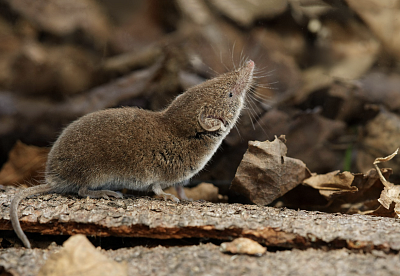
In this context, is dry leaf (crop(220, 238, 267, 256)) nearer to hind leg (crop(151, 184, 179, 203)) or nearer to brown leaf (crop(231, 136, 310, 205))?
brown leaf (crop(231, 136, 310, 205))

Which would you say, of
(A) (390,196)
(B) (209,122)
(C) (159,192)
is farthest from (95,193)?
(A) (390,196)

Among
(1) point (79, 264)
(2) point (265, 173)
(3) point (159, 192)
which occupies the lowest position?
(3) point (159, 192)

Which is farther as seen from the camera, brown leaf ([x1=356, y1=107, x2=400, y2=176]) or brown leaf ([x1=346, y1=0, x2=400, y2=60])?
brown leaf ([x1=356, y1=107, x2=400, y2=176])

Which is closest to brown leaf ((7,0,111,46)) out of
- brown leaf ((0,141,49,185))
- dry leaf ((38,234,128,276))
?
brown leaf ((0,141,49,185))

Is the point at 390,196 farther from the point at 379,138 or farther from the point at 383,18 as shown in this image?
the point at 383,18

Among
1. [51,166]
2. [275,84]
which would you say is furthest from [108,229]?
[275,84]
